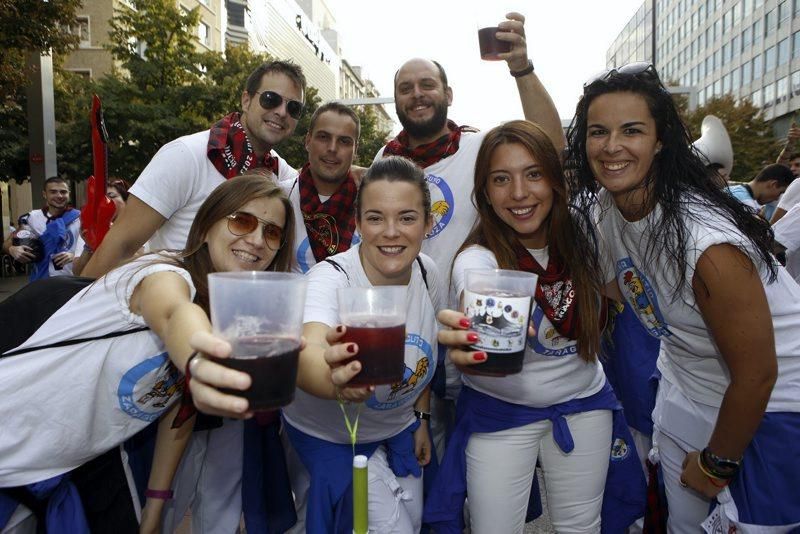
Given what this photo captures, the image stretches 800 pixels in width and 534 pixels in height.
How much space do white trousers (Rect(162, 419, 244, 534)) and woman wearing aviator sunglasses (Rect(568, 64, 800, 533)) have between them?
2.14 metres

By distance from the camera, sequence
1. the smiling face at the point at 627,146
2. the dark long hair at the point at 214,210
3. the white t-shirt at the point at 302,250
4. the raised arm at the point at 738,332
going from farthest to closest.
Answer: the white t-shirt at the point at 302,250 → the dark long hair at the point at 214,210 → the smiling face at the point at 627,146 → the raised arm at the point at 738,332

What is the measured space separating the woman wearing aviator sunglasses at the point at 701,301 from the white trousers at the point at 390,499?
1203mm

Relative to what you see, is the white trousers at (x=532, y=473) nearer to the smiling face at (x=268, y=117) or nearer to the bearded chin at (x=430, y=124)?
the bearded chin at (x=430, y=124)

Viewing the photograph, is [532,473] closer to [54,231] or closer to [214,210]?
[214,210]

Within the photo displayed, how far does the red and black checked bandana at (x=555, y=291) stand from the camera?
2416 millimetres

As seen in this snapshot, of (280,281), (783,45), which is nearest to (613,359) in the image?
(280,281)

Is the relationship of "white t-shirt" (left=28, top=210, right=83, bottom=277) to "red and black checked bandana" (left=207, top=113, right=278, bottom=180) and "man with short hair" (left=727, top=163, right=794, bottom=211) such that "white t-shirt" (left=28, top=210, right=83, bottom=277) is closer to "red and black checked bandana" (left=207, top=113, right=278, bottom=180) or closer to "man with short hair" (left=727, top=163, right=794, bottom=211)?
"red and black checked bandana" (left=207, top=113, right=278, bottom=180)

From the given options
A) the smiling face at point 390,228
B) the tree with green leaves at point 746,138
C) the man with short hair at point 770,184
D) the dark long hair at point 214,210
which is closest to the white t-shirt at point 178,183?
the dark long hair at point 214,210

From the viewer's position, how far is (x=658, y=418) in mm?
2721

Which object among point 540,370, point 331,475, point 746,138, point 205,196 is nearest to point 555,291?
point 540,370

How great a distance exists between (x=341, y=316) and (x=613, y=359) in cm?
250

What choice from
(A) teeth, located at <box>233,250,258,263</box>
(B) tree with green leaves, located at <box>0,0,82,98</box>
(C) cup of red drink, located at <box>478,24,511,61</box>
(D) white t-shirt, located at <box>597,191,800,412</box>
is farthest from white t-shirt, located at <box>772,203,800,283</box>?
(B) tree with green leaves, located at <box>0,0,82,98</box>

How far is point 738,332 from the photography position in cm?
202

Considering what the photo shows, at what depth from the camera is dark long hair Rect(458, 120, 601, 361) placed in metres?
2.50
